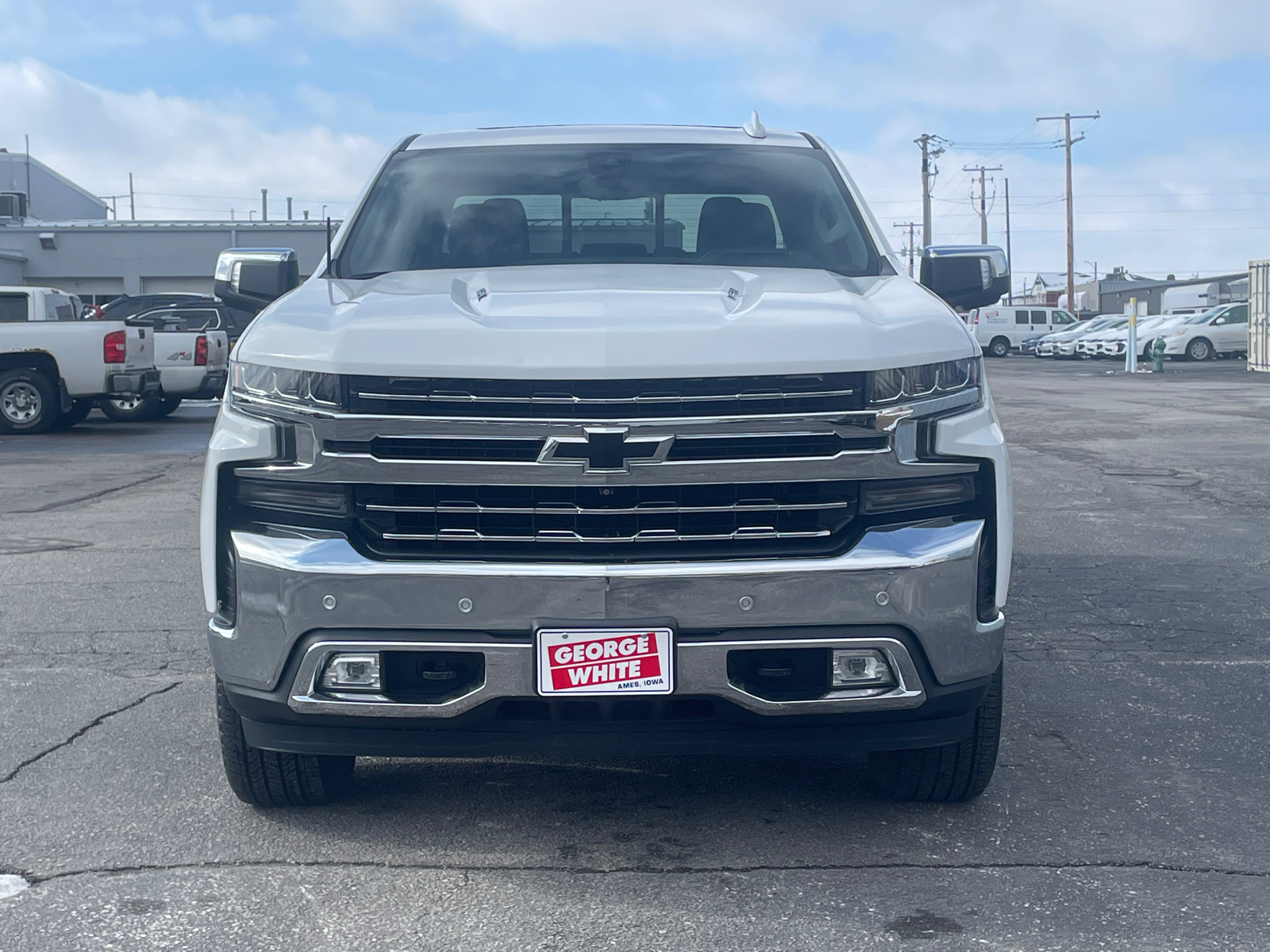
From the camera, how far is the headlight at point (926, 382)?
3.36 m

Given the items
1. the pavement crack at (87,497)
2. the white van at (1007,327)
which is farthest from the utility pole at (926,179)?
the pavement crack at (87,497)

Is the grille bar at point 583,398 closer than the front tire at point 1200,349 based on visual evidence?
Yes

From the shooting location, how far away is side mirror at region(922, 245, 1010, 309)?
5.25m

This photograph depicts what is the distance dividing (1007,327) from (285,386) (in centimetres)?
5213

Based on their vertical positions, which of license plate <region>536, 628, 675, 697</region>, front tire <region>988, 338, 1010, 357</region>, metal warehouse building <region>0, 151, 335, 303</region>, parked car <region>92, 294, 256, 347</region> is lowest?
license plate <region>536, 628, 675, 697</region>

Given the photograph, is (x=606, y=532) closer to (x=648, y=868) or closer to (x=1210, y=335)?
(x=648, y=868)

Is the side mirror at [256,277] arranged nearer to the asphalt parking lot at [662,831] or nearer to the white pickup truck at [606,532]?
the asphalt parking lot at [662,831]

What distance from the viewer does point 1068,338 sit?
47438 millimetres

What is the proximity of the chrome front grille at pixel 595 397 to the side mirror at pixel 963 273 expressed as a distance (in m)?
2.07

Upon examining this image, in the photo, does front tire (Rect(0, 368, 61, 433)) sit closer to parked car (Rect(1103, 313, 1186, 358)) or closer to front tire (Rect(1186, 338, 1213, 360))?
parked car (Rect(1103, 313, 1186, 358))

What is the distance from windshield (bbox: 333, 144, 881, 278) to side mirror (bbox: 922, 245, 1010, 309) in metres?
0.48

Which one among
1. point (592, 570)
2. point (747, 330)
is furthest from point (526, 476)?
point (747, 330)

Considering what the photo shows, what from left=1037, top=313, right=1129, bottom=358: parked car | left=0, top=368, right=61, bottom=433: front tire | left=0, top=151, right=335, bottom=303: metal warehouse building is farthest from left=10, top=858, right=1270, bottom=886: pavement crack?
left=0, top=151, right=335, bottom=303: metal warehouse building

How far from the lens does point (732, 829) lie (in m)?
3.79
